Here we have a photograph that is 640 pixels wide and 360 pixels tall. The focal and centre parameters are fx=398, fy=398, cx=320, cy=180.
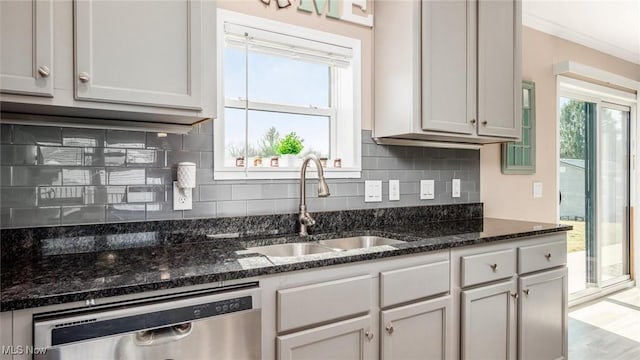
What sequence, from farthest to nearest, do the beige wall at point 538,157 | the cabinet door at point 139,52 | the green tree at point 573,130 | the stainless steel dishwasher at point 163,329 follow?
the green tree at point 573,130 → the beige wall at point 538,157 → the cabinet door at point 139,52 → the stainless steel dishwasher at point 163,329

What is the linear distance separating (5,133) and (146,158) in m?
0.49

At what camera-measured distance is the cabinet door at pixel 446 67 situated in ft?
7.02

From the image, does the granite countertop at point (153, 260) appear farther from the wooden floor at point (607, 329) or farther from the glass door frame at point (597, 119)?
the glass door frame at point (597, 119)

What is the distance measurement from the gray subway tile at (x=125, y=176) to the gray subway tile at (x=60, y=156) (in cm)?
12

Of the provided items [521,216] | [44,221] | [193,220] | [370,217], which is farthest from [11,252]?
[521,216]

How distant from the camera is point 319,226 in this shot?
7.02 feet

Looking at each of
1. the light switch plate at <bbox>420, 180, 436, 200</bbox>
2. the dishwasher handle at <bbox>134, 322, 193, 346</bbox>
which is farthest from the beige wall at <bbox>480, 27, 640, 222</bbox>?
the dishwasher handle at <bbox>134, 322, 193, 346</bbox>

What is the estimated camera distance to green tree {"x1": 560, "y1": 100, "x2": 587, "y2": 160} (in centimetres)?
373

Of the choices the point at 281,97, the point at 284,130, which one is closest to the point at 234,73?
the point at 281,97

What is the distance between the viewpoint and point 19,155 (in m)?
1.48

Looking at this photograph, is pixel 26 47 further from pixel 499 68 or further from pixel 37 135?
pixel 499 68

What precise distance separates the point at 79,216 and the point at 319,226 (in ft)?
3.64

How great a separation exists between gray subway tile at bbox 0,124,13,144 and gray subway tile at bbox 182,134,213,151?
63 cm

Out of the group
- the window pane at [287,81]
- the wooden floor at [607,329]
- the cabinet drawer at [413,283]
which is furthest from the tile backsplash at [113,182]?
the wooden floor at [607,329]
